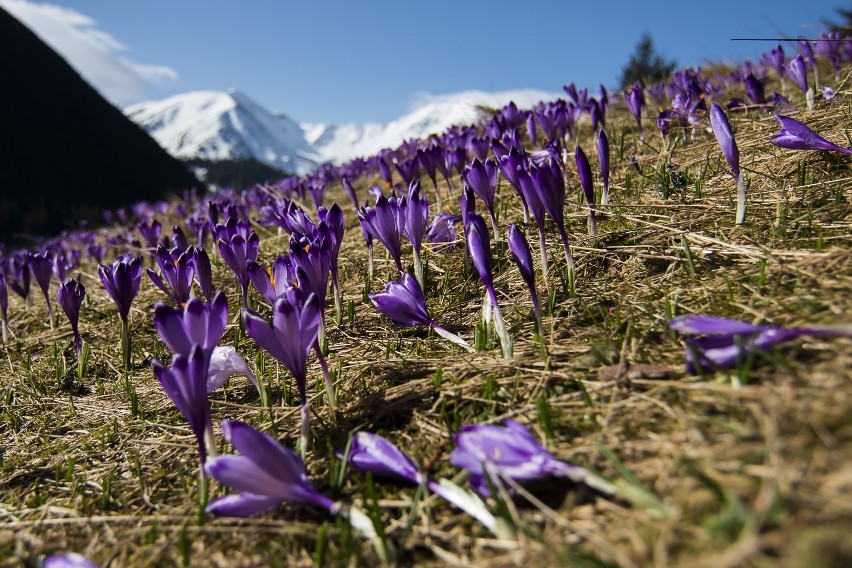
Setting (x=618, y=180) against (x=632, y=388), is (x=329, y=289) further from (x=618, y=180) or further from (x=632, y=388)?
(x=632, y=388)

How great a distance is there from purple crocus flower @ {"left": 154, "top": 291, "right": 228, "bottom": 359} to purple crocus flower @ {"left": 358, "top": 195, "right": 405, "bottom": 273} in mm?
1058

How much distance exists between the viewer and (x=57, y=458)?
194 centimetres

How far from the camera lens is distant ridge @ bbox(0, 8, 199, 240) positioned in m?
19.5

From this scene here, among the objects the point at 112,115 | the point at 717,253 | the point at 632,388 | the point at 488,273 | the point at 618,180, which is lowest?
the point at 632,388

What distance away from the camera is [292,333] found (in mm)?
1594

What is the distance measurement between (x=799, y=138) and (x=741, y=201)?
0.37 metres

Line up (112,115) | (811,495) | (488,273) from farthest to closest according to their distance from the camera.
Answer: (112,115) → (488,273) → (811,495)

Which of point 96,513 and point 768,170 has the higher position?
point 768,170

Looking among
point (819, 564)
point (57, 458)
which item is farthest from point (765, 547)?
point (57, 458)

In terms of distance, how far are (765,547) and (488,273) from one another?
1.19 metres

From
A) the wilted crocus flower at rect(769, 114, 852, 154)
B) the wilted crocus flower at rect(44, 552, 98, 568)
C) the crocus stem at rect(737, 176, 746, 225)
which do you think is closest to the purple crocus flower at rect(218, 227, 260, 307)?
the wilted crocus flower at rect(44, 552, 98, 568)

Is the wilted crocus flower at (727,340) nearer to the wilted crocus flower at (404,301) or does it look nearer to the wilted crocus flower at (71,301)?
the wilted crocus flower at (404,301)

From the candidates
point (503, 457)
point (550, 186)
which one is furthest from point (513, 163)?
point (503, 457)

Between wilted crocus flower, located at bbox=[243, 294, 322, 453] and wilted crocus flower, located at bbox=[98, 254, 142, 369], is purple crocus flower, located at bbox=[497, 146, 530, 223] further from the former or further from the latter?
wilted crocus flower, located at bbox=[98, 254, 142, 369]
